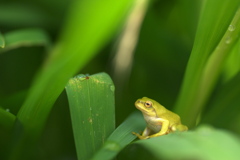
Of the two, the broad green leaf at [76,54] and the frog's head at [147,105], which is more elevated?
the broad green leaf at [76,54]

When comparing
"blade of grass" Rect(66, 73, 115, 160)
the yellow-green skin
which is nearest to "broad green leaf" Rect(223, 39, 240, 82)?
the yellow-green skin

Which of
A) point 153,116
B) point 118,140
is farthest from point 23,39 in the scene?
point 118,140

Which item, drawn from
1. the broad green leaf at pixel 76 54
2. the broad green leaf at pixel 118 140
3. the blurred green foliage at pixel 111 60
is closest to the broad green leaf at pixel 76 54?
the broad green leaf at pixel 76 54

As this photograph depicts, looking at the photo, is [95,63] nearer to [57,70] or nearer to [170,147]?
[57,70]

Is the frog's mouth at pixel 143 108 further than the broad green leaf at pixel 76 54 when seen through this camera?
Yes

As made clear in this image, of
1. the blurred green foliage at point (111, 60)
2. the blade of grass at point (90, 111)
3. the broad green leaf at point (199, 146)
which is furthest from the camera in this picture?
the blurred green foliage at point (111, 60)

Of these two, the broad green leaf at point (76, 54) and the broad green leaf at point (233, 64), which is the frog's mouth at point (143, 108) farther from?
the broad green leaf at point (76, 54)
